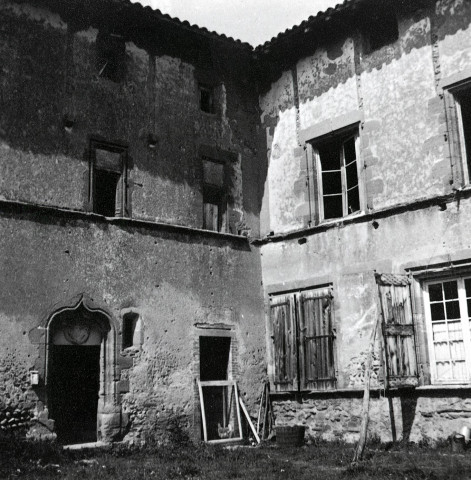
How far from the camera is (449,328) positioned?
10.9 meters

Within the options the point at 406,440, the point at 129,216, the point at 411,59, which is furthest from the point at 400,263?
the point at 129,216

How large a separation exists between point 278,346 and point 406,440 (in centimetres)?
319

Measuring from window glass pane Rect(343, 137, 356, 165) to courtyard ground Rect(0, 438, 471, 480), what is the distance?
17.5 feet

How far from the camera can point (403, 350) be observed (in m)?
10.9

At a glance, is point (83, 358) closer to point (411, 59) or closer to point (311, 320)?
point (311, 320)

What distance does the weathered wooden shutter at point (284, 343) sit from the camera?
12.7 meters

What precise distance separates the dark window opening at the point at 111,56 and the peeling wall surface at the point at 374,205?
3.46 meters

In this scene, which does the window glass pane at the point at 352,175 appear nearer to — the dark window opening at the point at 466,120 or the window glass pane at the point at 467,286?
the dark window opening at the point at 466,120

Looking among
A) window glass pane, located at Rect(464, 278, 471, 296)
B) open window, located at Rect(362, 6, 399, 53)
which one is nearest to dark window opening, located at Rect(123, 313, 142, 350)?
window glass pane, located at Rect(464, 278, 471, 296)

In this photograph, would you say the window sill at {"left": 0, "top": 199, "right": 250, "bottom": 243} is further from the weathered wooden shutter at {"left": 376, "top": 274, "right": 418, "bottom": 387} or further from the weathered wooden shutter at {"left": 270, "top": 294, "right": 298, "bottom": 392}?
the weathered wooden shutter at {"left": 376, "top": 274, "right": 418, "bottom": 387}

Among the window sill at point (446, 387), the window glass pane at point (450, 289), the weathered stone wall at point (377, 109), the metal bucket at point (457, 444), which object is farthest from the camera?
the weathered stone wall at point (377, 109)

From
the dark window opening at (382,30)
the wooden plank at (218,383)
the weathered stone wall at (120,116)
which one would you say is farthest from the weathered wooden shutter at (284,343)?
the dark window opening at (382,30)

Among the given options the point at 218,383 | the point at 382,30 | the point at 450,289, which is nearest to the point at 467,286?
the point at 450,289

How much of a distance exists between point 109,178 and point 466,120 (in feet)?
21.2
